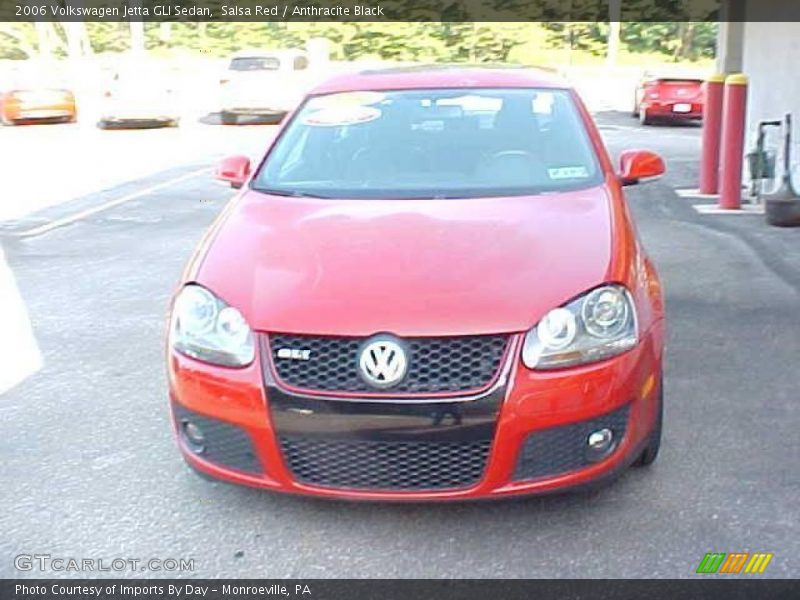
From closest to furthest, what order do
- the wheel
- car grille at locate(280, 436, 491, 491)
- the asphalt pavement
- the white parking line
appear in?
car grille at locate(280, 436, 491, 491) → the asphalt pavement → the wheel → the white parking line

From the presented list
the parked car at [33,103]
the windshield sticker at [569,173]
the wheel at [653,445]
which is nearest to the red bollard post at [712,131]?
the windshield sticker at [569,173]

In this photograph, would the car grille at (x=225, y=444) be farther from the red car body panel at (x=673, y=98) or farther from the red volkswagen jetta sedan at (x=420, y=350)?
the red car body panel at (x=673, y=98)

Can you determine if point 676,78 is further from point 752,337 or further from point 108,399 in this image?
point 108,399

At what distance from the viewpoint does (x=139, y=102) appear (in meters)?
21.3

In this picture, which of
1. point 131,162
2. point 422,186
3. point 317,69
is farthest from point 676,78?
point 422,186

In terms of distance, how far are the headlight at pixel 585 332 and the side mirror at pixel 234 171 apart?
227 cm

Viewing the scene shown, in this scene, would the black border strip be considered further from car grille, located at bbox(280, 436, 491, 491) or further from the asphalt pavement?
car grille, located at bbox(280, 436, 491, 491)

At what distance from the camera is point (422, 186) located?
14.6 feet

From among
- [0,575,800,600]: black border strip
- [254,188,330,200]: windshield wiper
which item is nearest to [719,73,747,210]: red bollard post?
[254,188,330,200]: windshield wiper

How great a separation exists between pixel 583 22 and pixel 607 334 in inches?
1592

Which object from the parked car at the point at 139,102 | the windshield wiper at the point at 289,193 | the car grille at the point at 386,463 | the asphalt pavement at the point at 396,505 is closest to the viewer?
the car grille at the point at 386,463

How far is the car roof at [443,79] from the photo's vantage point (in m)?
5.10

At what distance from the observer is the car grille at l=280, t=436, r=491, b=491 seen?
3338 mm

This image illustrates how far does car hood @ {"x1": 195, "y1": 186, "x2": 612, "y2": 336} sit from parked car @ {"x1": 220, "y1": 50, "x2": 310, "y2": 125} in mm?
18184
